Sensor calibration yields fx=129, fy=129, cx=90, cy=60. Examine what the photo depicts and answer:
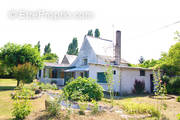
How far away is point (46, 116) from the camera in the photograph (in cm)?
478

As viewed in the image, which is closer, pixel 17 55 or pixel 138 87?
pixel 138 87

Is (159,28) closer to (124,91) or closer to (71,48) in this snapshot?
(124,91)

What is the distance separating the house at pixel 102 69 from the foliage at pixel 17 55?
13.5 feet

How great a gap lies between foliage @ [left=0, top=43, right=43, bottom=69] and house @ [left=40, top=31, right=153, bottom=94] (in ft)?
13.5

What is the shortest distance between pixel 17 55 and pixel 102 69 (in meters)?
10.5

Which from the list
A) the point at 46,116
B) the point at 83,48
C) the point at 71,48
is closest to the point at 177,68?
the point at 83,48

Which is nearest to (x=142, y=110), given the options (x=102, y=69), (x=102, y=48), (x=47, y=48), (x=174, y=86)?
(x=102, y=69)

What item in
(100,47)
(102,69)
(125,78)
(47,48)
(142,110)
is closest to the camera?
(142,110)

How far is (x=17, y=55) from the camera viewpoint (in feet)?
51.7

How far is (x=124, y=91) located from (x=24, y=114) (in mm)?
10153

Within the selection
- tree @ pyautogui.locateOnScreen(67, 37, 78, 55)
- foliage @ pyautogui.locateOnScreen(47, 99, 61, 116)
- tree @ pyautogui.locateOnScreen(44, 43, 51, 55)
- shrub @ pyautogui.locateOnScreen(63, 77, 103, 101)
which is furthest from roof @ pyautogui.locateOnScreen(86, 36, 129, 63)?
tree @ pyautogui.locateOnScreen(44, 43, 51, 55)

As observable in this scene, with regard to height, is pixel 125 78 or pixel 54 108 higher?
pixel 125 78

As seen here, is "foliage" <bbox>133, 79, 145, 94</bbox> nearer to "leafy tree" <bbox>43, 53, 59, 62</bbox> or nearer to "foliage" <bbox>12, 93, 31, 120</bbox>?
"foliage" <bbox>12, 93, 31, 120</bbox>

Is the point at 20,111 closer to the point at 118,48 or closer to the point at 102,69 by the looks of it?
the point at 102,69
